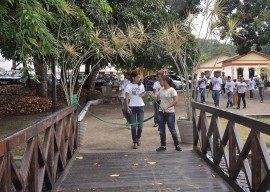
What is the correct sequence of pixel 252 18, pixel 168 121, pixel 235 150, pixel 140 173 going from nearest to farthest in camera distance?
pixel 235 150 → pixel 140 173 → pixel 168 121 → pixel 252 18

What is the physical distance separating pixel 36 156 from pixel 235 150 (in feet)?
8.21

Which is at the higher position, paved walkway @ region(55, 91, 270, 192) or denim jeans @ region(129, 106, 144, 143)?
denim jeans @ region(129, 106, 144, 143)

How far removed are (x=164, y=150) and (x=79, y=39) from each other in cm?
473

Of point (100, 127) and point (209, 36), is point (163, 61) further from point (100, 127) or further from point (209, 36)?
point (209, 36)

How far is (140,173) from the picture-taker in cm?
612

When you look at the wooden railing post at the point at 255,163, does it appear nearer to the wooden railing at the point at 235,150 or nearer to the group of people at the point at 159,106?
the wooden railing at the point at 235,150

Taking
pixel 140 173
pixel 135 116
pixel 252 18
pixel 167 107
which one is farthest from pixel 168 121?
pixel 252 18

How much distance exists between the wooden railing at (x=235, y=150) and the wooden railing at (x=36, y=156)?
229cm

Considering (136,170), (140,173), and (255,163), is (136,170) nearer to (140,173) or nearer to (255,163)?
(140,173)

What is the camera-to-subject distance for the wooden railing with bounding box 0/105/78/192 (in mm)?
3200

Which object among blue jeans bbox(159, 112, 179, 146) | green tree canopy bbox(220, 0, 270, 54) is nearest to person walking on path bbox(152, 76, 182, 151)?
blue jeans bbox(159, 112, 179, 146)

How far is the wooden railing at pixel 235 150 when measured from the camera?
404cm

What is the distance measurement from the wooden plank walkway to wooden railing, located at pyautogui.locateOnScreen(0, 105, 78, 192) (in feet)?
1.16

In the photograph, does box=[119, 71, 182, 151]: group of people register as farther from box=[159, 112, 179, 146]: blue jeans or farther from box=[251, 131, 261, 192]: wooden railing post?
box=[251, 131, 261, 192]: wooden railing post
